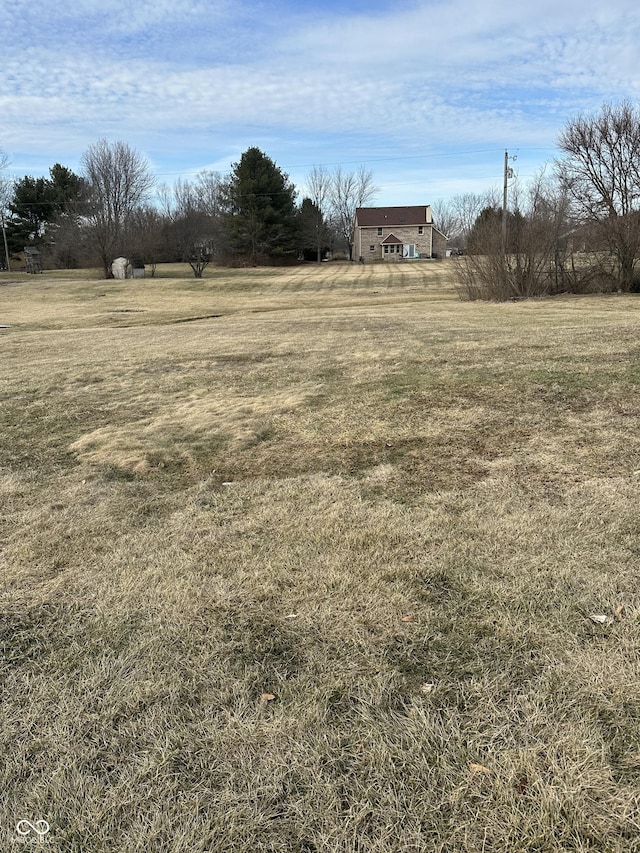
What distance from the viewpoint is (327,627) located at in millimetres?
2221

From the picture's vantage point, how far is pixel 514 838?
1.40 metres

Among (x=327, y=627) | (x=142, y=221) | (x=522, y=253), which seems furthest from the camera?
(x=142, y=221)

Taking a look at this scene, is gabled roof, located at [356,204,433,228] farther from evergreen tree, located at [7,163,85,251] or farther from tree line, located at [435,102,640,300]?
tree line, located at [435,102,640,300]

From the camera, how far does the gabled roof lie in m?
56.6

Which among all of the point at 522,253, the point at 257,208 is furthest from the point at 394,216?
the point at 522,253

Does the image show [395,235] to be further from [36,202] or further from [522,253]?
[522,253]

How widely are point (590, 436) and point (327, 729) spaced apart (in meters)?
3.33

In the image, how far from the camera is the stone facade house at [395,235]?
56.4 meters

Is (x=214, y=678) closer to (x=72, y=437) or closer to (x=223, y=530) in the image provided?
(x=223, y=530)

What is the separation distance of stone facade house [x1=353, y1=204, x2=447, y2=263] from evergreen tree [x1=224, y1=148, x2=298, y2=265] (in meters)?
13.3

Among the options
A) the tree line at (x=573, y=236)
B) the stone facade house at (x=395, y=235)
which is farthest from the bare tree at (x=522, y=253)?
the stone facade house at (x=395, y=235)

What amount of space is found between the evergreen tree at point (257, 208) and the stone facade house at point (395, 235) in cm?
1326

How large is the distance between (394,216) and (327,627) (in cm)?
5980

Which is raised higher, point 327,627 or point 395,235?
point 395,235
